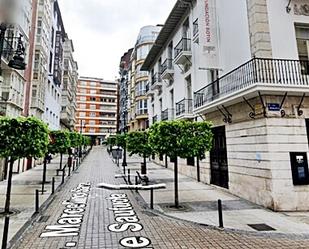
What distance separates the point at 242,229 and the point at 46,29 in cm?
2743

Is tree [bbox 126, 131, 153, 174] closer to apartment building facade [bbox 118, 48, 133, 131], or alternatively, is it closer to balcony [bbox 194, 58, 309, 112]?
balcony [bbox 194, 58, 309, 112]

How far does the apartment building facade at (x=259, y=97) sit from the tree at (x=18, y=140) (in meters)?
7.50

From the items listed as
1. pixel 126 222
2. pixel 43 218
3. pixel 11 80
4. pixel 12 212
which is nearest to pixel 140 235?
pixel 126 222

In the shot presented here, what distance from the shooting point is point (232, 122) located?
36.8 ft

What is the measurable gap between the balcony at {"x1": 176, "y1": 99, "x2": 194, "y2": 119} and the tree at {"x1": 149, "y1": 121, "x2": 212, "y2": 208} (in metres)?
7.16

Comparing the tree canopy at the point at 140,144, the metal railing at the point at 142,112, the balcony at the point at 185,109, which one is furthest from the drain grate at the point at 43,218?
the metal railing at the point at 142,112

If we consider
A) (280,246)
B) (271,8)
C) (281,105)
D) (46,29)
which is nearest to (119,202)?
(280,246)

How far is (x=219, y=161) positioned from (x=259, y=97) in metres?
4.67

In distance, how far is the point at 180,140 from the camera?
348 inches

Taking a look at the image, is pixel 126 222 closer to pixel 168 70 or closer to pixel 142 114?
pixel 168 70

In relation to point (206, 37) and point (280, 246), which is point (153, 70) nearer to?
point (206, 37)

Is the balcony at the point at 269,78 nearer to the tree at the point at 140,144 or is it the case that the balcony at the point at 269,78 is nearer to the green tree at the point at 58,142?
the tree at the point at 140,144

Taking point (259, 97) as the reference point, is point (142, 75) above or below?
above

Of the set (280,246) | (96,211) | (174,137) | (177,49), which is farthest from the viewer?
(177,49)
